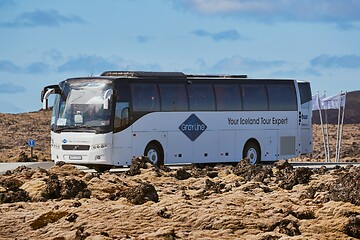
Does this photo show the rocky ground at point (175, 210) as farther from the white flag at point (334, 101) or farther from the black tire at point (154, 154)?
the white flag at point (334, 101)

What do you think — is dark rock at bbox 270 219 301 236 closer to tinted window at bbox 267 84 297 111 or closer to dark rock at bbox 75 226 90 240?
dark rock at bbox 75 226 90 240

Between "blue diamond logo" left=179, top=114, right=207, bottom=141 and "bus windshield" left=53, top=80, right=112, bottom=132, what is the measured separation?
12.1ft

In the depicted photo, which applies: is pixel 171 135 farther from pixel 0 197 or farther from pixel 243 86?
pixel 0 197

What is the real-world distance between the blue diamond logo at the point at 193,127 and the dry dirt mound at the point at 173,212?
1487cm

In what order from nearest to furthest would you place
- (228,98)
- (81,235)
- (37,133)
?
(81,235), (228,98), (37,133)

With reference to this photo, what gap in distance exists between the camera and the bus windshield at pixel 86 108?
38.2m

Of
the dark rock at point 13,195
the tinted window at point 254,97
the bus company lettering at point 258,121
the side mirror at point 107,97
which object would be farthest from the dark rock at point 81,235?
the tinted window at point 254,97

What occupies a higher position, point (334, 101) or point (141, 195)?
point (334, 101)

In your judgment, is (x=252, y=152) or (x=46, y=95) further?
(x=252, y=152)

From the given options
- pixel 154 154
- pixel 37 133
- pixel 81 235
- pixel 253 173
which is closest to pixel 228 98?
pixel 154 154

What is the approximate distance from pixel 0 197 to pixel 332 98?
1456 inches

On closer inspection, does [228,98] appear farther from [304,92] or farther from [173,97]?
[304,92]

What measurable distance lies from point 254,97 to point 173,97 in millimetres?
4046

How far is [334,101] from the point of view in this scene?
57688 mm
